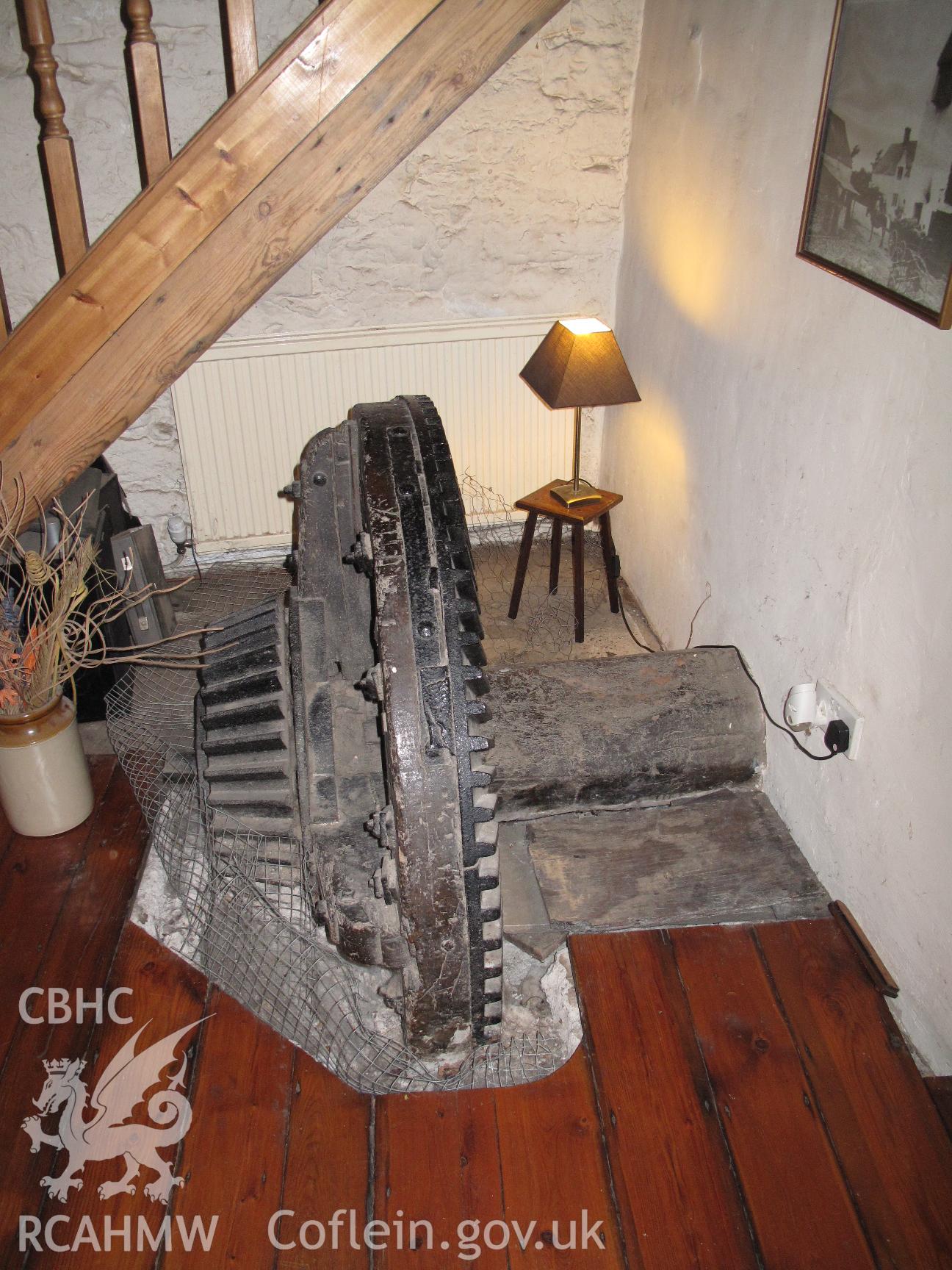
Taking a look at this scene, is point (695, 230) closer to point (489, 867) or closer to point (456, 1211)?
point (489, 867)

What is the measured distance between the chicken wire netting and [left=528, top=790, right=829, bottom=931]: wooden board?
0.72 feet

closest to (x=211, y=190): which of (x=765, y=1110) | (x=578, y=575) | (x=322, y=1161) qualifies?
(x=578, y=575)

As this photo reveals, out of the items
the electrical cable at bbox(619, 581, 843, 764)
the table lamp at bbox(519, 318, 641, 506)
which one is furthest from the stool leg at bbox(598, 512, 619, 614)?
the electrical cable at bbox(619, 581, 843, 764)

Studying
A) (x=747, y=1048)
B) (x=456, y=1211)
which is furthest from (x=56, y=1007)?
(x=747, y=1048)

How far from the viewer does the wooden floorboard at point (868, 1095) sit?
69.9 inches

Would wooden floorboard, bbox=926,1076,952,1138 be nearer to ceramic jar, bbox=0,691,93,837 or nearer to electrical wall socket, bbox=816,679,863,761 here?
electrical wall socket, bbox=816,679,863,761

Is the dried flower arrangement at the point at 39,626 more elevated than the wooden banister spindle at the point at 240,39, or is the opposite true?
the wooden banister spindle at the point at 240,39

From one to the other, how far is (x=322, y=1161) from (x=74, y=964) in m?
0.84

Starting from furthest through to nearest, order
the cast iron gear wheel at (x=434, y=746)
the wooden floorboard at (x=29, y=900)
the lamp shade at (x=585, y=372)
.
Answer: the lamp shade at (x=585, y=372)
the wooden floorboard at (x=29, y=900)
the cast iron gear wheel at (x=434, y=746)

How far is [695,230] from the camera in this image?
3.13 m

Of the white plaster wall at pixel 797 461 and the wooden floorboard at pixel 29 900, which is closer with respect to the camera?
the white plaster wall at pixel 797 461

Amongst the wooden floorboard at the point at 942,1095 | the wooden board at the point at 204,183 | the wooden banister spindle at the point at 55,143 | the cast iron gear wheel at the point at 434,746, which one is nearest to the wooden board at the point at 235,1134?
the cast iron gear wheel at the point at 434,746

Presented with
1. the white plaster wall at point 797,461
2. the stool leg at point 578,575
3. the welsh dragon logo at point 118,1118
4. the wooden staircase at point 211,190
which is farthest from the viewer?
the stool leg at point 578,575

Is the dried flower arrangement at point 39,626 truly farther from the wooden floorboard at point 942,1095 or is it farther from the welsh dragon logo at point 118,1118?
the wooden floorboard at point 942,1095
